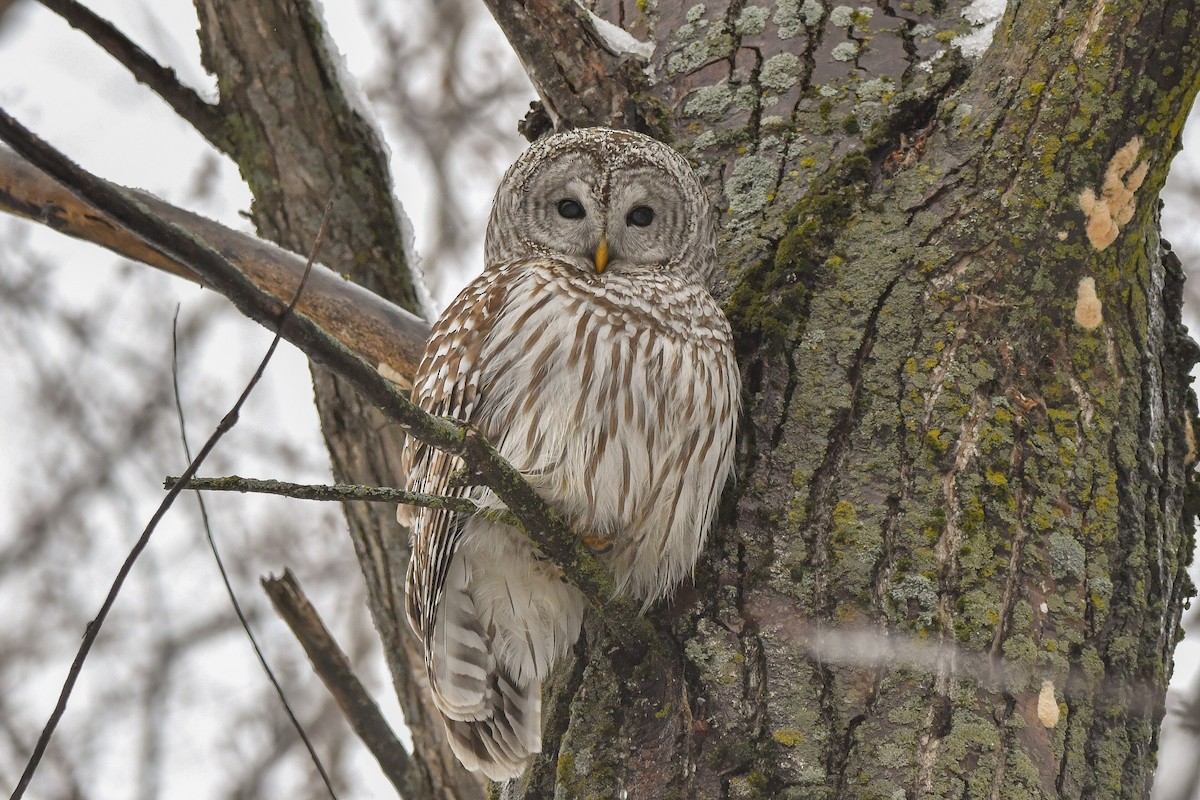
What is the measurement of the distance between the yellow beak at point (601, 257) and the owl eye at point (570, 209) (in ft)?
0.57

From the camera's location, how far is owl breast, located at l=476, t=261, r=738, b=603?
277 centimetres

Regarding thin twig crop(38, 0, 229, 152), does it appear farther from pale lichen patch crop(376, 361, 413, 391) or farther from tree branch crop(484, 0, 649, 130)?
tree branch crop(484, 0, 649, 130)

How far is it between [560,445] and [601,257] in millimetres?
809

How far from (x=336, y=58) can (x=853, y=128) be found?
161 centimetres

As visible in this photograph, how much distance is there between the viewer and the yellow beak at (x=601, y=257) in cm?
342

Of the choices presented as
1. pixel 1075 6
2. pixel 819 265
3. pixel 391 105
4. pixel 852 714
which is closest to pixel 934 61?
pixel 1075 6

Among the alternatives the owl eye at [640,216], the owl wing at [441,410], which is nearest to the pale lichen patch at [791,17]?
the owl eye at [640,216]

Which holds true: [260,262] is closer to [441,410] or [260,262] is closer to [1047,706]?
[441,410]

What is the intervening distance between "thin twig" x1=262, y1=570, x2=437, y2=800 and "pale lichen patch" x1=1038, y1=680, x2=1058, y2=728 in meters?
1.67

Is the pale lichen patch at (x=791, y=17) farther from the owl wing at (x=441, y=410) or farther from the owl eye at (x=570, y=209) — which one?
the owl wing at (x=441, y=410)

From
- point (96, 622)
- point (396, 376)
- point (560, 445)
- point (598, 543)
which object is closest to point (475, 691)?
point (598, 543)

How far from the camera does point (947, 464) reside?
8.04 ft

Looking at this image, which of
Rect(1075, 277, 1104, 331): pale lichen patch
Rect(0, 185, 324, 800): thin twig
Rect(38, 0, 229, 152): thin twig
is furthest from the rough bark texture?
Rect(38, 0, 229, 152): thin twig

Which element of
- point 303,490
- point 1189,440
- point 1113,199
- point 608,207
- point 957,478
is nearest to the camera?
point 303,490
